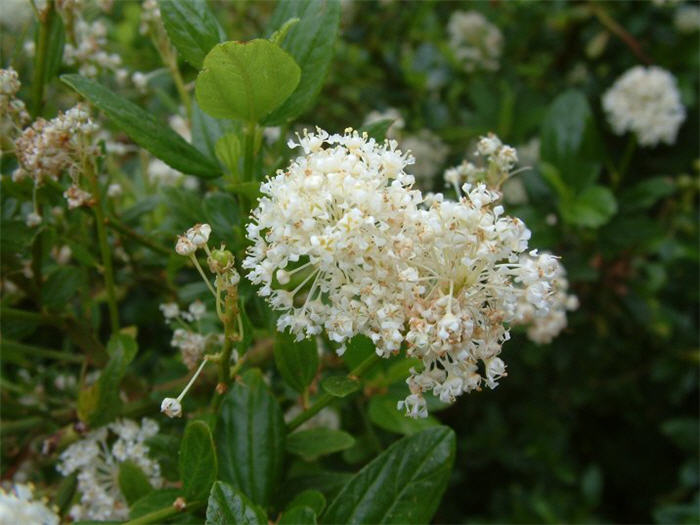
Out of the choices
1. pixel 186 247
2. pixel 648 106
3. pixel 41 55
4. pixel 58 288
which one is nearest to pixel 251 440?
pixel 186 247

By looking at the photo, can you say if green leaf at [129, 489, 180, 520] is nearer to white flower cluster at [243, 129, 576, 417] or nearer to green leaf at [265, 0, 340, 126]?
white flower cluster at [243, 129, 576, 417]

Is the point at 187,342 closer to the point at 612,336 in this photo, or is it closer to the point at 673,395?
the point at 612,336

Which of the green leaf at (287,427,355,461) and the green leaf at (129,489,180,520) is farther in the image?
the green leaf at (287,427,355,461)

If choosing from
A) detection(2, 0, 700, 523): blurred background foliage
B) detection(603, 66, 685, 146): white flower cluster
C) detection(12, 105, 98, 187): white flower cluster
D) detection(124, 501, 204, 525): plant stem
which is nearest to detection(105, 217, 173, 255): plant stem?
detection(12, 105, 98, 187): white flower cluster

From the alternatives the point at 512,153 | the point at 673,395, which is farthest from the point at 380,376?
the point at 673,395

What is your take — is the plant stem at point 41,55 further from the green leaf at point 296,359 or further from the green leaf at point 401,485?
the green leaf at point 401,485
